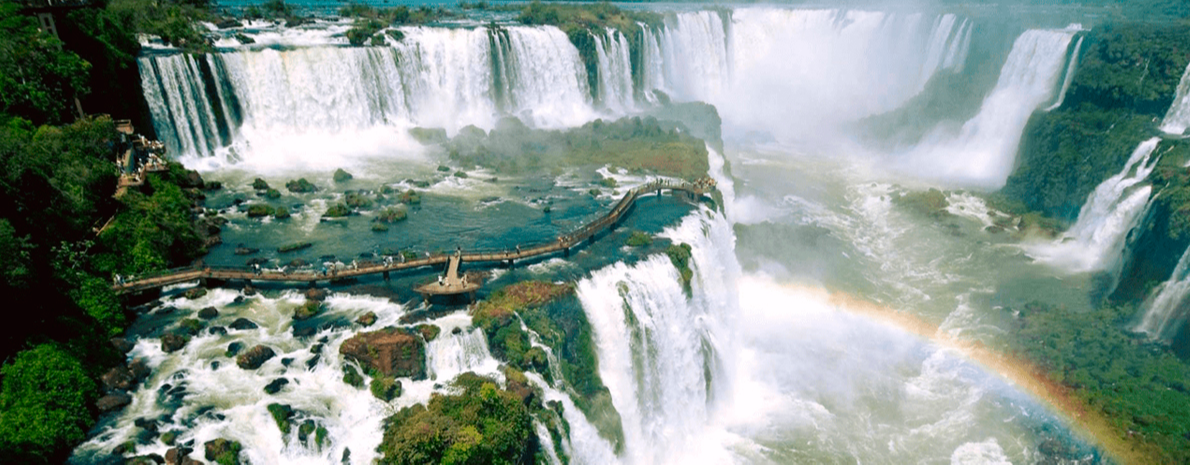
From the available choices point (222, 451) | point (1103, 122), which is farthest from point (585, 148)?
point (1103, 122)

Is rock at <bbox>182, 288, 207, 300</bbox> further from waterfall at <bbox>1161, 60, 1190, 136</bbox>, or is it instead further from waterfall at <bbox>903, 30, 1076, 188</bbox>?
waterfall at <bbox>1161, 60, 1190, 136</bbox>

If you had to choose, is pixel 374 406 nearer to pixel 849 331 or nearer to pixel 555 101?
pixel 849 331

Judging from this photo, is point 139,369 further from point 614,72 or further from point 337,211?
point 614,72

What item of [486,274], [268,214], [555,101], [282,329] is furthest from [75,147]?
[555,101]

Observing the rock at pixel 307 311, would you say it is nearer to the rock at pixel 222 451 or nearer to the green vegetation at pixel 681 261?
the rock at pixel 222 451

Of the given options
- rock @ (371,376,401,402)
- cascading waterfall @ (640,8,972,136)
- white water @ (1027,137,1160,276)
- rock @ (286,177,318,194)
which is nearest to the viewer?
rock @ (371,376,401,402)

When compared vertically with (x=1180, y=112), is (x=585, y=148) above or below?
below

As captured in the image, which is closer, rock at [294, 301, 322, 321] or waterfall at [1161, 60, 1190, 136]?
rock at [294, 301, 322, 321]

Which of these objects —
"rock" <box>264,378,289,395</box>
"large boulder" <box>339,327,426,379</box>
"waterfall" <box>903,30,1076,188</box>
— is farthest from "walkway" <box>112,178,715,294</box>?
"waterfall" <box>903,30,1076,188</box>
